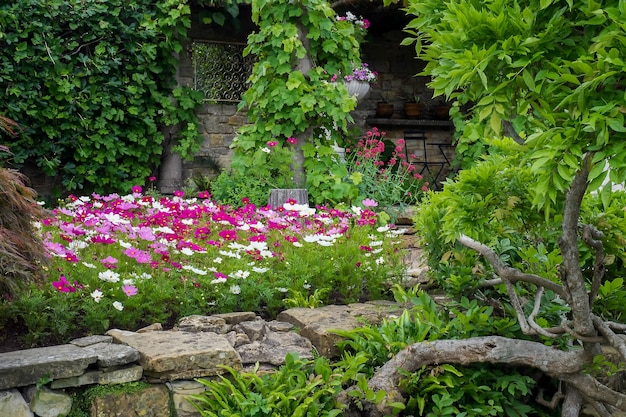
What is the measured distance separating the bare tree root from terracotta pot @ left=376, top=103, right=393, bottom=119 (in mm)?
6865

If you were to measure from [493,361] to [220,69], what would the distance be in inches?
254

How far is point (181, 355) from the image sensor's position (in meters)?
2.85

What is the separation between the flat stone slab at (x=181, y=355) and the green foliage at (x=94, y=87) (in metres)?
4.46

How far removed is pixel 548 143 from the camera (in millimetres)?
1905

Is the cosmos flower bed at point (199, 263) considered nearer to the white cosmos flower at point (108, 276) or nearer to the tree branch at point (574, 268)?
the white cosmos flower at point (108, 276)

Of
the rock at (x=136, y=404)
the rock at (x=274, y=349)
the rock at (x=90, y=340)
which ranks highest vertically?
the rock at (x=90, y=340)

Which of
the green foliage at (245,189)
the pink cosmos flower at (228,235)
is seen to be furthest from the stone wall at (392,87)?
the pink cosmos flower at (228,235)

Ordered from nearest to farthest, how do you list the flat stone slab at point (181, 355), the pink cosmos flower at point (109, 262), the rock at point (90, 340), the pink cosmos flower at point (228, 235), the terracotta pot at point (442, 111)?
the flat stone slab at point (181, 355), the rock at point (90, 340), the pink cosmos flower at point (109, 262), the pink cosmos flower at point (228, 235), the terracotta pot at point (442, 111)

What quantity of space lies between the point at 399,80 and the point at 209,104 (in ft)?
10.1

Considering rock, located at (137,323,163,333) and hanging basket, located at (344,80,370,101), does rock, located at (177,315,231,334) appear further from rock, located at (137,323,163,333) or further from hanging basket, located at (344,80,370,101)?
hanging basket, located at (344,80,370,101)

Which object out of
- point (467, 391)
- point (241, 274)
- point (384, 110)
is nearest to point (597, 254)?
point (467, 391)

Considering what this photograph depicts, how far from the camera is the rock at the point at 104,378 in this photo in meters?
2.74

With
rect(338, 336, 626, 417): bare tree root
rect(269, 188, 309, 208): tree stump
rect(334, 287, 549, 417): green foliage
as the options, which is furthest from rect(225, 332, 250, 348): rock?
rect(269, 188, 309, 208): tree stump

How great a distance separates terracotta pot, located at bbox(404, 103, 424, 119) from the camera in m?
9.73
